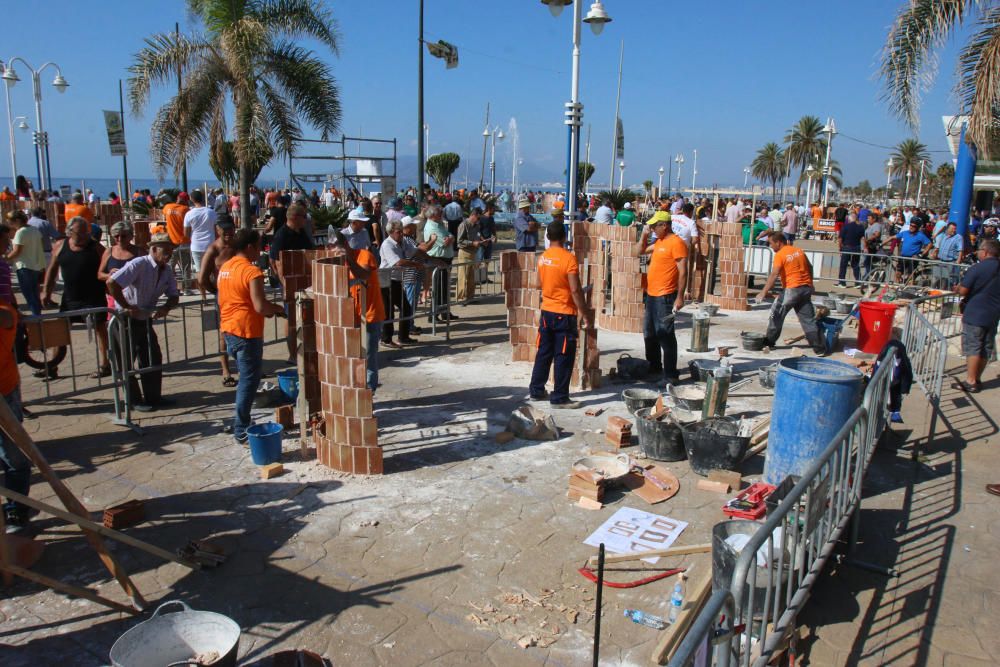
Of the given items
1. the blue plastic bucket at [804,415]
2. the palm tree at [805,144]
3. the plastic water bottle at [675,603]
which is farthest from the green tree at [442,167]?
the plastic water bottle at [675,603]

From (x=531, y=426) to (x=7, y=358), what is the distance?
4.26m

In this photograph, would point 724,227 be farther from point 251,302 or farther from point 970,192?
point 251,302

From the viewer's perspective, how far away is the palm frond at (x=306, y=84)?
1575 cm

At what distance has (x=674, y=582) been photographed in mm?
4402

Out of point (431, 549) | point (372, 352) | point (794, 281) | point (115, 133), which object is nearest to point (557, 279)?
point (372, 352)

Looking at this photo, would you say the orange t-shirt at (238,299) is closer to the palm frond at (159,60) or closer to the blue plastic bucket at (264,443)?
the blue plastic bucket at (264,443)

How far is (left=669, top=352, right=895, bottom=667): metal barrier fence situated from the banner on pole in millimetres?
22012

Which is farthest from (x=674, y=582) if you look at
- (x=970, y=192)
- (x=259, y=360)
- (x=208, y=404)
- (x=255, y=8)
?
(x=970, y=192)

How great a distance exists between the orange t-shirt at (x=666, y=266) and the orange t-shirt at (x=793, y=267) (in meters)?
2.62

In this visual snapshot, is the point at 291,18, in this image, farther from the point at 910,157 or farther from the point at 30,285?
the point at 910,157

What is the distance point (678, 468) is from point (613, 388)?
2.47 m

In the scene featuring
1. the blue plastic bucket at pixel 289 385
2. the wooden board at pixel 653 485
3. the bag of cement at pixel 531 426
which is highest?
the blue plastic bucket at pixel 289 385

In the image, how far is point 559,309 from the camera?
7.39 metres

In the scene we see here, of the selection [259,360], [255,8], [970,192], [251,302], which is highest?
[255,8]
